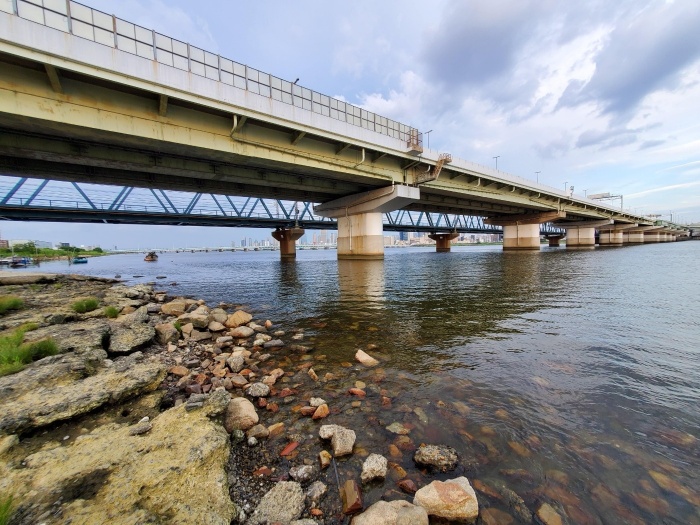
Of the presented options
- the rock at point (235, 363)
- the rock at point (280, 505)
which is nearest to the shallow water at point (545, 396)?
the rock at point (280, 505)

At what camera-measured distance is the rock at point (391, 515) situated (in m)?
2.86

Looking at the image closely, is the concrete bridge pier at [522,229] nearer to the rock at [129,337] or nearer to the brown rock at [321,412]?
the brown rock at [321,412]

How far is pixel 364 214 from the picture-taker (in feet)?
140

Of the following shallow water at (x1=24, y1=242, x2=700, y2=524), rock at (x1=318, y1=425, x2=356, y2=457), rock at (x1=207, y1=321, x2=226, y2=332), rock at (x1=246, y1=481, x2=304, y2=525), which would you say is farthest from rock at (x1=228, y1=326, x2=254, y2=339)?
rock at (x1=246, y1=481, x2=304, y2=525)

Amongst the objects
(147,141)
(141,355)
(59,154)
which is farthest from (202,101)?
(141,355)

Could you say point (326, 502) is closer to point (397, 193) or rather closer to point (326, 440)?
point (326, 440)

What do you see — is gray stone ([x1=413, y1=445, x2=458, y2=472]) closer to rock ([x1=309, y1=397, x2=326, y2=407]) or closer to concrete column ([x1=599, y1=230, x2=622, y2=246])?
rock ([x1=309, y1=397, x2=326, y2=407])

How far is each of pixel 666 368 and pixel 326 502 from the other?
827cm

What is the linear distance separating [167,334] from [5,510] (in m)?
7.36

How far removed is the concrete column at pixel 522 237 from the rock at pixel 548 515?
271ft

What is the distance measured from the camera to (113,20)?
54.6ft

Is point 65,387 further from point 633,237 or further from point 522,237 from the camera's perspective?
point 633,237

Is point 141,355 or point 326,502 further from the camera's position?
point 141,355

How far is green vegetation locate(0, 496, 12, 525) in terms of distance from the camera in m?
2.30
